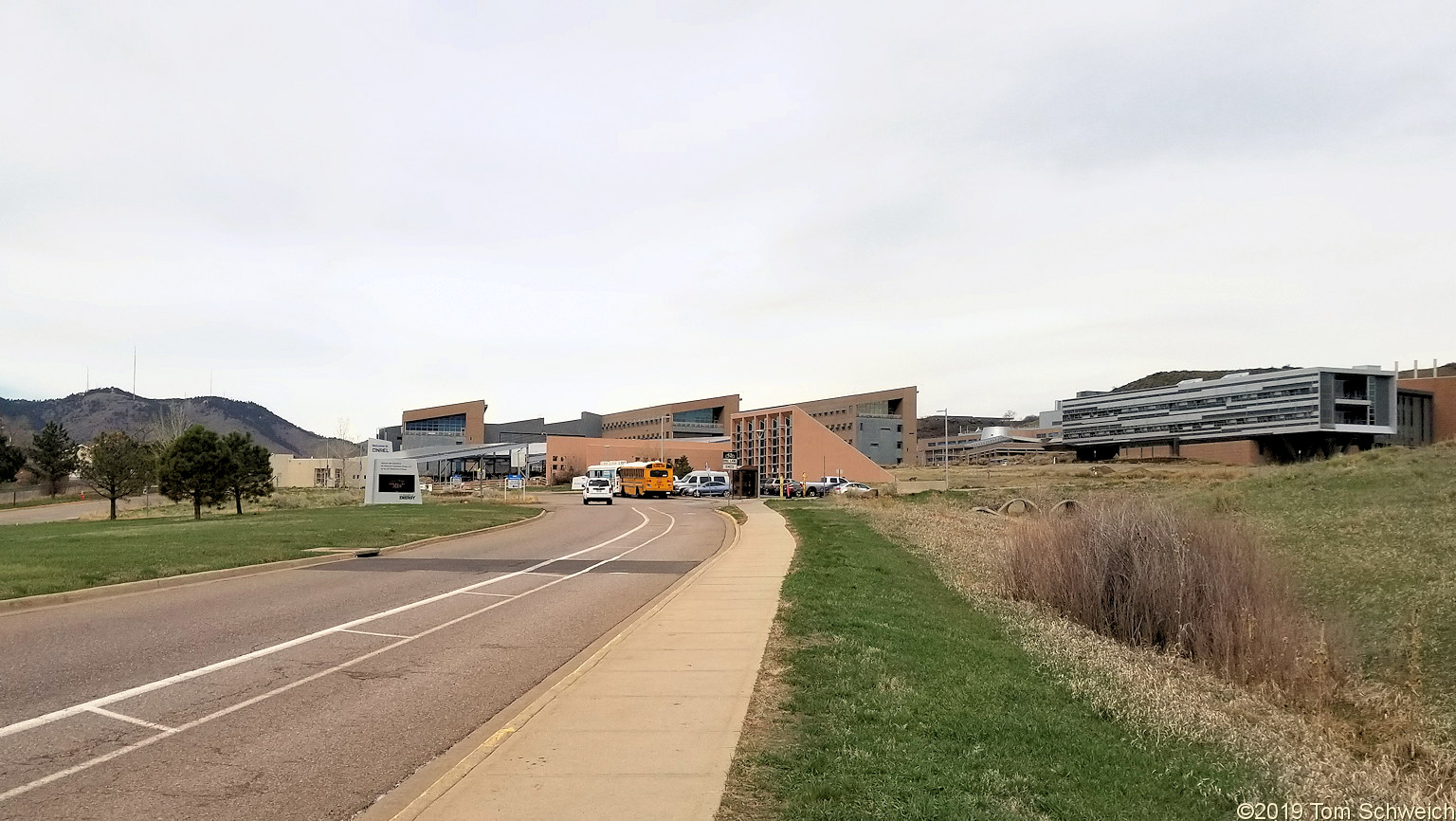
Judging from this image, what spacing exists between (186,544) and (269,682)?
15.6 meters

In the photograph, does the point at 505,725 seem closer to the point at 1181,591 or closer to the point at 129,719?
the point at 129,719

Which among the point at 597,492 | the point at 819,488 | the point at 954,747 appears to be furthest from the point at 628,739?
the point at 819,488

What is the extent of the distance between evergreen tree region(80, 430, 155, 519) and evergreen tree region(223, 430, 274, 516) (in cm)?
584

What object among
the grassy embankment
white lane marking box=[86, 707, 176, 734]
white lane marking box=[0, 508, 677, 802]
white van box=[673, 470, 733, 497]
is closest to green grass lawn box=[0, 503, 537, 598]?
white lane marking box=[0, 508, 677, 802]

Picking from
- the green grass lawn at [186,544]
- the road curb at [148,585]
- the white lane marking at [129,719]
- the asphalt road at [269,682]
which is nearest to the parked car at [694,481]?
the green grass lawn at [186,544]

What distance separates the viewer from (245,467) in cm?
4591

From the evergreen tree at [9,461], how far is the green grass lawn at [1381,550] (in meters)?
102

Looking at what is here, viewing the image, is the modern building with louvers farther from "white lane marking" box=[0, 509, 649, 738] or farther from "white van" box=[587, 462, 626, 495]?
"white lane marking" box=[0, 509, 649, 738]

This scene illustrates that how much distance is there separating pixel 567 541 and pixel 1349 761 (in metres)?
22.9

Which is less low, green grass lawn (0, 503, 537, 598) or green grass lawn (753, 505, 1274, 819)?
green grass lawn (753, 505, 1274, 819)

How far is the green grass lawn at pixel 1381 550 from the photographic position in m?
15.5

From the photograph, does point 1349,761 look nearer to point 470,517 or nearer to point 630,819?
point 630,819

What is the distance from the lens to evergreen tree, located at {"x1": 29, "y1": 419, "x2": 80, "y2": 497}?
8794 cm

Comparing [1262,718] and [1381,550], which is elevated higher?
[1262,718]
